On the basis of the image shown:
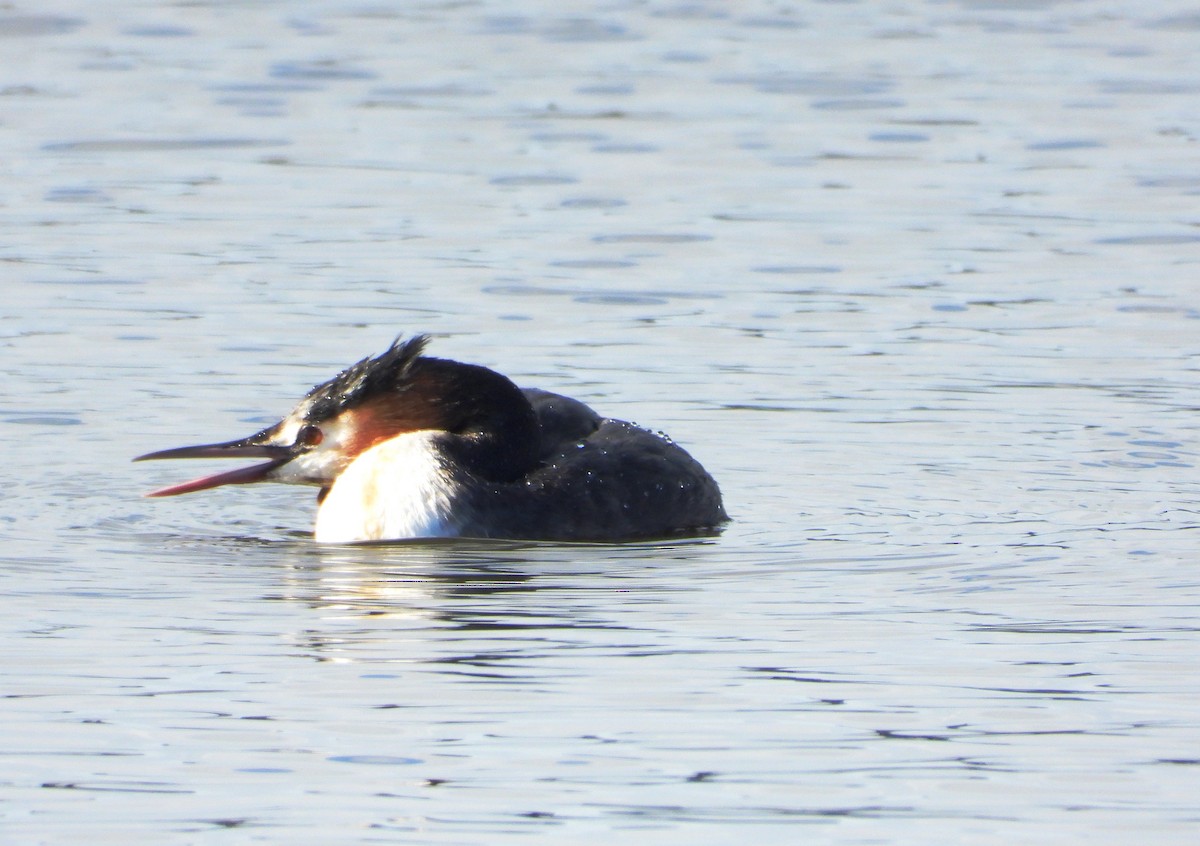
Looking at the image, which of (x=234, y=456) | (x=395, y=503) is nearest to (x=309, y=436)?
(x=234, y=456)

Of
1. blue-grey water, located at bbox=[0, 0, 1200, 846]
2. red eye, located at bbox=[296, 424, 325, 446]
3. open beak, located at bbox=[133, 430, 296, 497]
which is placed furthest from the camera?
red eye, located at bbox=[296, 424, 325, 446]

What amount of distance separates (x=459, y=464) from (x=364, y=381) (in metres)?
0.46

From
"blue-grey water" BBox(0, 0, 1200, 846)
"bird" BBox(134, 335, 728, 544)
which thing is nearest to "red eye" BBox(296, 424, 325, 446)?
"bird" BBox(134, 335, 728, 544)

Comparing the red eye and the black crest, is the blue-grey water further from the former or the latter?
the black crest

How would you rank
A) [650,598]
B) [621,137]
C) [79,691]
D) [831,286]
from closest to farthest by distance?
[79,691], [650,598], [831,286], [621,137]

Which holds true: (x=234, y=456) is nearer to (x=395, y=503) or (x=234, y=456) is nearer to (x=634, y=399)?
(x=395, y=503)

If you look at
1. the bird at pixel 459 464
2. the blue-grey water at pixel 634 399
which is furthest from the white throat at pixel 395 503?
the blue-grey water at pixel 634 399

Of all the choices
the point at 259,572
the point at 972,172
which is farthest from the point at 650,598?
the point at 972,172

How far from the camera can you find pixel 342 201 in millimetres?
14000

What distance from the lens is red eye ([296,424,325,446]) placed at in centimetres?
889

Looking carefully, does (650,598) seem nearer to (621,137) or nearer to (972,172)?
(972,172)

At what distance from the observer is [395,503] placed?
333 inches

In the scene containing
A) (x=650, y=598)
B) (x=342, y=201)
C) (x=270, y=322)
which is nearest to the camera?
(x=650, y=598)

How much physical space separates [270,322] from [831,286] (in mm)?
2647
